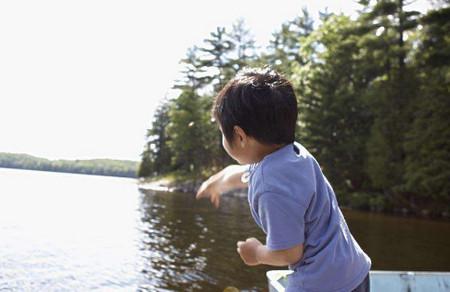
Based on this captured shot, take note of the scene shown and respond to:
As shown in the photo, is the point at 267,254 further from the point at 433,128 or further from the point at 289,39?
the point at 289,39

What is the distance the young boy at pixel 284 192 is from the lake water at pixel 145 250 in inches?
223

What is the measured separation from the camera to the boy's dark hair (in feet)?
4.39

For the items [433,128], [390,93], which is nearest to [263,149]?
[433,128]

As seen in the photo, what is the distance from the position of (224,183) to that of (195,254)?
25.4ft

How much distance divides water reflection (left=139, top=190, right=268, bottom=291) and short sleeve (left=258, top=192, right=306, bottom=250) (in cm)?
577

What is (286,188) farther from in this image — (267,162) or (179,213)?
(179,213)

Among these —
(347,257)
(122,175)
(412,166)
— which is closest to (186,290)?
(347,257)

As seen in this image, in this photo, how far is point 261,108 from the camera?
1331 millimetres

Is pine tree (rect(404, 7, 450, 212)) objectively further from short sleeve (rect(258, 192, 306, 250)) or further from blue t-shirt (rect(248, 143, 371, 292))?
short sleeve (rect(258, 192, 306, 250))

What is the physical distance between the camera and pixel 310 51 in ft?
100

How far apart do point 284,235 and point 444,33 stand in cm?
2234

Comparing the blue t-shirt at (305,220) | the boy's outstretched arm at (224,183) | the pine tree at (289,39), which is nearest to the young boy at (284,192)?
the blue t-shirt at (305,220)

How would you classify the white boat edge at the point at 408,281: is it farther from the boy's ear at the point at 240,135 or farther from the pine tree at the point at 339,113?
the pine tree at the point at 339,113

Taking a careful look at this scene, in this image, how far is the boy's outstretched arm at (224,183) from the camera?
1777 millimetres
